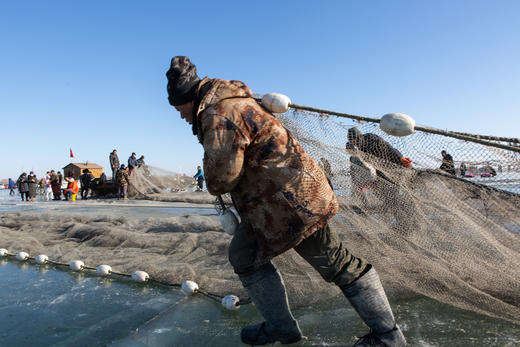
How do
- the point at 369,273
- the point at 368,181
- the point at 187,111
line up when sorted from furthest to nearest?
the point at 368,181
the point at 187,111
the point at 369,273

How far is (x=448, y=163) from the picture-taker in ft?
7.67

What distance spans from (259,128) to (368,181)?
113 cm

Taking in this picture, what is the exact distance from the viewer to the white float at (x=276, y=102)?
6.31ft

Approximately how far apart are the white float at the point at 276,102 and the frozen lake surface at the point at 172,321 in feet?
4.34

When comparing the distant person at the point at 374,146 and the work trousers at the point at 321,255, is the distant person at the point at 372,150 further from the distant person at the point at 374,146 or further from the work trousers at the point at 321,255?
the work trousers at the point at 321,255

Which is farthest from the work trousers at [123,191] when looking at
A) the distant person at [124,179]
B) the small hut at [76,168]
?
the small hut at [76,168]

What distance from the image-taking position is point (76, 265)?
10.5 ft

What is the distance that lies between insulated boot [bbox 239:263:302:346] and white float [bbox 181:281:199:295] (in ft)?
3.05

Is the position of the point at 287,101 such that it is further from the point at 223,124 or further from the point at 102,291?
the point at 102,291

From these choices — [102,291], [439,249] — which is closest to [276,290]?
[439,249]

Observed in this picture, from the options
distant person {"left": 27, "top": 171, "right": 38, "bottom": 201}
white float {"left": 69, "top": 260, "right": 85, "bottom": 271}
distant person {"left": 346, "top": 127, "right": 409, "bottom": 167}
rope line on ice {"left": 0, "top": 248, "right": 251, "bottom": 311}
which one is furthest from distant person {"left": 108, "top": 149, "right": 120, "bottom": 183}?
distant person {"left": 346, "top": 127, "right": 409, "bottom": 167}

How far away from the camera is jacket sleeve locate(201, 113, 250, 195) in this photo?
146cm

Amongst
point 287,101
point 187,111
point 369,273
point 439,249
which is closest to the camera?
point 369,273

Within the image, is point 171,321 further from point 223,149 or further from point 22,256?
point 22,256
